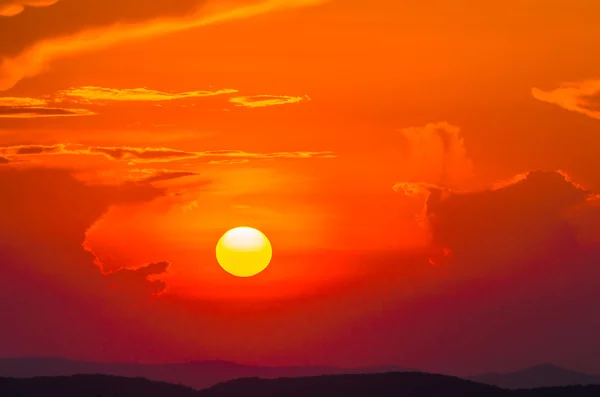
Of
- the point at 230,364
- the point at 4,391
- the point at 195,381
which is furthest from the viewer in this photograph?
the point at 195,381

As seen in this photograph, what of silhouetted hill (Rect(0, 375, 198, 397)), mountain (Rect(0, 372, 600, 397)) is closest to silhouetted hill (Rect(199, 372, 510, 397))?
mountain (Rect(0, 372, 600, 397))

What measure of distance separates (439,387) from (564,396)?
928cm

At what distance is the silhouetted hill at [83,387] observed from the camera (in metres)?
94.1

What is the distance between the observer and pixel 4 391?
93.2 meters

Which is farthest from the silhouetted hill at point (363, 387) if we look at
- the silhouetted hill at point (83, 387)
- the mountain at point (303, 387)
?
the silhouetted hill at point (83, 387)

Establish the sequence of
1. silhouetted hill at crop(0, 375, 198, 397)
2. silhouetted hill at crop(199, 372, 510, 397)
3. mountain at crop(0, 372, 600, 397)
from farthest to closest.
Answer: silhouetted hill at crop(0, 375, 198, 397), silhouetted hill at crop(199, 372, 510, 397), mountain at crop(0, 372, 600, 397)

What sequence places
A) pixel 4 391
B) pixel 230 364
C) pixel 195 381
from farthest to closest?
1. pixel 195 381
2. pixel 4 391
3. pixel 230 364

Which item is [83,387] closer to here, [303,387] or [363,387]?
[303,387]

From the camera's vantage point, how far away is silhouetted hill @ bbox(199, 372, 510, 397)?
93.8 m

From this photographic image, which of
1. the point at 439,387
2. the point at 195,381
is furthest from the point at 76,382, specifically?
the point at 439,387

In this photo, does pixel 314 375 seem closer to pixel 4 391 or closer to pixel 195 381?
pixel 195 381

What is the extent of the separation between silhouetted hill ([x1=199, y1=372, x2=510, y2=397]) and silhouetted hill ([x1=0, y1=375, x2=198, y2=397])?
4.74 m

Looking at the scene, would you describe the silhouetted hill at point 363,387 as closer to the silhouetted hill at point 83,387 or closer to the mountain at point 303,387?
the mountain at point 303,387

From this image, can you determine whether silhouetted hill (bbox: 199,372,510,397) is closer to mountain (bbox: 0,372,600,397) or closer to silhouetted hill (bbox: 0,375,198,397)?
mountain (bbox: 0,372,600,397)
